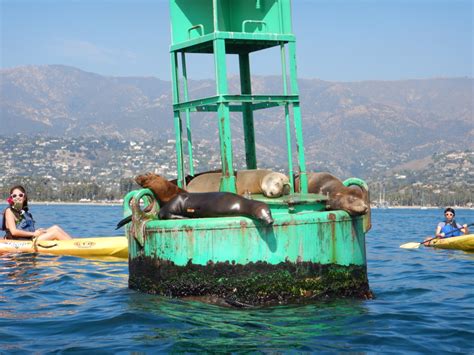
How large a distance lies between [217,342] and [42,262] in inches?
392

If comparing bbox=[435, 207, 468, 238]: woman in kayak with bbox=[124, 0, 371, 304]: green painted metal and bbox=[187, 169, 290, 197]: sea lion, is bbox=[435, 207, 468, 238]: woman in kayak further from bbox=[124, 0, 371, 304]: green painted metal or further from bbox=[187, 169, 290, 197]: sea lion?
bbox=[187, 169, 290, 197]: sea lion

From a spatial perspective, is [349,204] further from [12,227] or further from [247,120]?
[12,227]

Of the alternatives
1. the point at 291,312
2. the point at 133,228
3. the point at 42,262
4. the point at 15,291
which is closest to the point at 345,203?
the point at 291,312

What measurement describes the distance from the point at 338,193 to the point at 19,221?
33.5 ft

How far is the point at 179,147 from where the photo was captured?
45.1 ft

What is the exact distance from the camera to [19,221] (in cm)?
2036

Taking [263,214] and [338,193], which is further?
[338,193]

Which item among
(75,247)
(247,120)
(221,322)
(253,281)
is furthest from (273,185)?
(75,247)

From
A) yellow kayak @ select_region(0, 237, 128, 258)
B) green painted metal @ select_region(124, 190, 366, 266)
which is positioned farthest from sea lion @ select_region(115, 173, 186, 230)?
yellow kayak @ select_region(0, 237, 128, 258)

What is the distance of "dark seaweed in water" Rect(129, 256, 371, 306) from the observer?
1130 cm

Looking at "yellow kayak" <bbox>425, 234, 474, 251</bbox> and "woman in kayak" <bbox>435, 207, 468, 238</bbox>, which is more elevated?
"woman in kayak" <bbox>435, 207, 468, 238</bbox>

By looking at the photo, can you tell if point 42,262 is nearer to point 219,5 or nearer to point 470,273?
point 219,5

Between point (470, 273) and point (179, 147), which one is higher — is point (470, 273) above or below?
below

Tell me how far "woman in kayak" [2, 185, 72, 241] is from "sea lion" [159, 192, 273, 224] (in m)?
8.46
